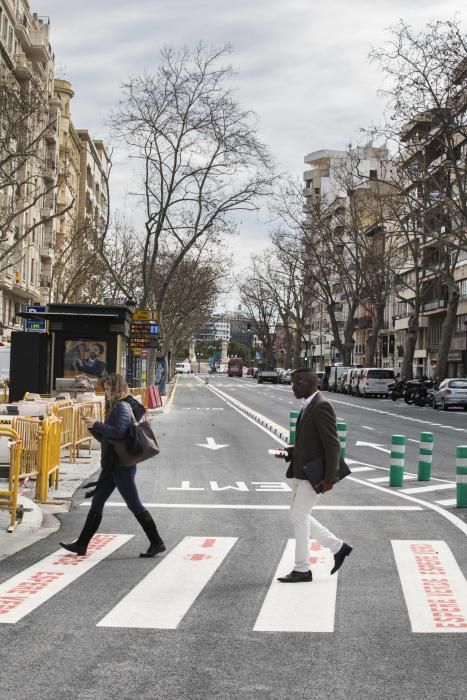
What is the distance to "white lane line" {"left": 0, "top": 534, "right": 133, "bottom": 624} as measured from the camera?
22.4 feet

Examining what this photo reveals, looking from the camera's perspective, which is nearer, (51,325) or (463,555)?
(463,555)

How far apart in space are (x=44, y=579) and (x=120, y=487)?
3.98 ft

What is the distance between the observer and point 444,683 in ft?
16.9

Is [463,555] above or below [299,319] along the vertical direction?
below

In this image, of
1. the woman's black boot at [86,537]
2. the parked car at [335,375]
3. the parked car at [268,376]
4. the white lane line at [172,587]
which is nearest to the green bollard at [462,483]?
the white lane line at [172,587]

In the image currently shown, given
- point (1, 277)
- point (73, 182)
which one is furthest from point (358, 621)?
point (73, 182)

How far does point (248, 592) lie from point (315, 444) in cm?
124

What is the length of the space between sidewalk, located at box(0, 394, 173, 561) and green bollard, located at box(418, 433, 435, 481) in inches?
202

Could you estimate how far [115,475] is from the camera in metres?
8.82

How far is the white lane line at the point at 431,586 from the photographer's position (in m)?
Result: 6.50

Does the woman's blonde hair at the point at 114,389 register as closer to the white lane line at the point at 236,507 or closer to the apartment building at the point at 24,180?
the white lane line at the point at 236,507

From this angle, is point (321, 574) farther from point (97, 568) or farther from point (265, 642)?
point (265, 642)

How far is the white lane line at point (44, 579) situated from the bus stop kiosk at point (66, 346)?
18.8 metres

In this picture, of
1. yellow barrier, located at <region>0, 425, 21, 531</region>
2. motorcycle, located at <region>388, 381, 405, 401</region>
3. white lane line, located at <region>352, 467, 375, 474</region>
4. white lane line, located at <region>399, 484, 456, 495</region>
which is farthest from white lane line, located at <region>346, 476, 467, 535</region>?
motorcycle, located at <region>388, 381, 405, 401</region>
